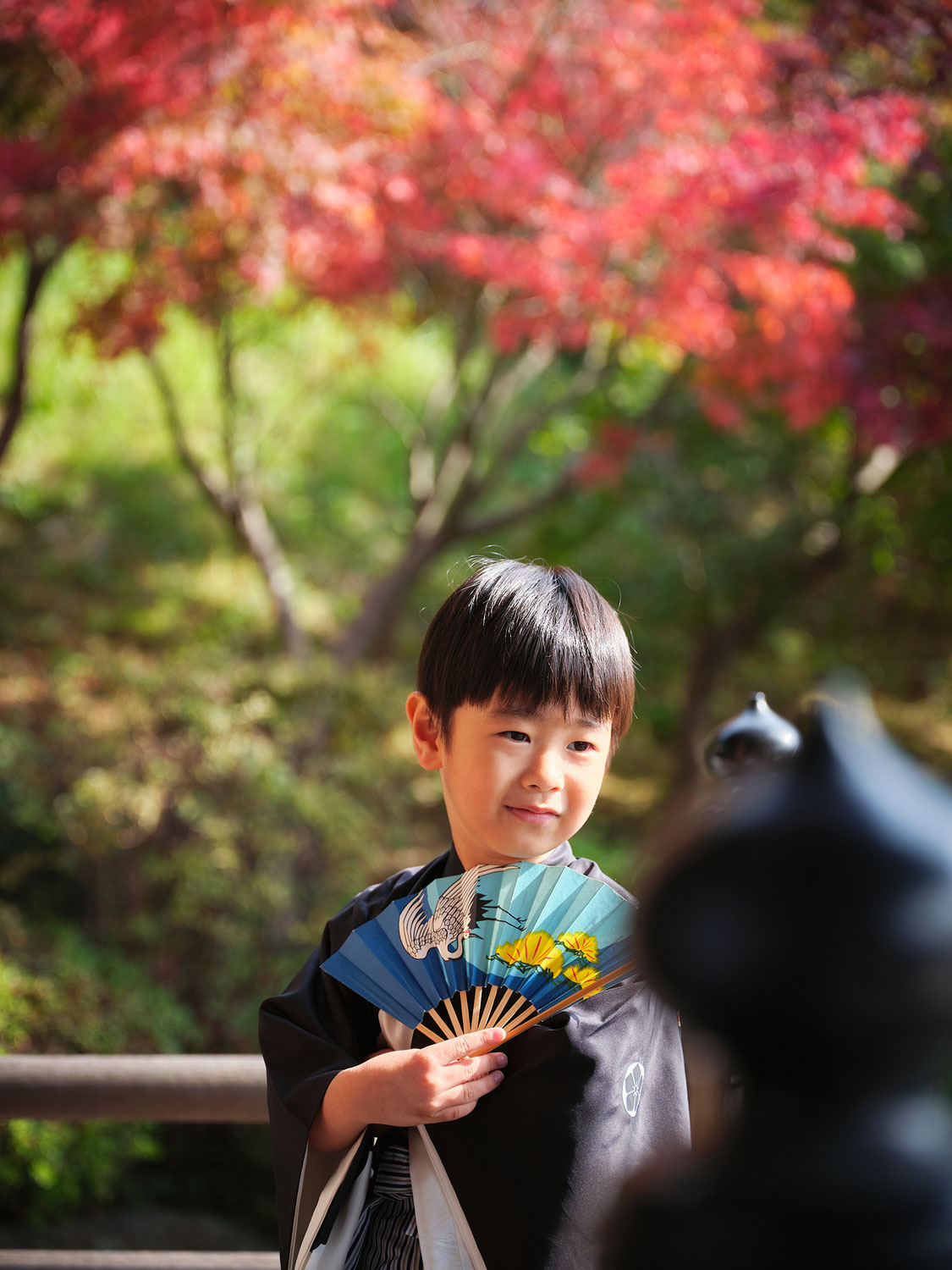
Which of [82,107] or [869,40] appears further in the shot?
[82,107]

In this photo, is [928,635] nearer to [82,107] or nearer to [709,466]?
[709,466]

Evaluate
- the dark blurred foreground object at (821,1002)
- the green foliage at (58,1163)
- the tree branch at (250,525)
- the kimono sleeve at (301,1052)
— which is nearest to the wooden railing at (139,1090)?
the kimono sleeve at (301,1052)

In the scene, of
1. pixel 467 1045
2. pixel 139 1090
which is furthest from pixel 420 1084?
pixel 139 1090

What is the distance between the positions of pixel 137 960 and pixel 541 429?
182 inches

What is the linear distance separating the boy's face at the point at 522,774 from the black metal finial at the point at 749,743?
0.37 meters

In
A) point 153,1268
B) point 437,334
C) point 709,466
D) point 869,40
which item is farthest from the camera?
point 437,334

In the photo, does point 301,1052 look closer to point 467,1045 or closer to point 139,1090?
point 467,1045

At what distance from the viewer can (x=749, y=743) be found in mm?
1561

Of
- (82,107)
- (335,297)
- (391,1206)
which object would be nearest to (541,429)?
(335,297)

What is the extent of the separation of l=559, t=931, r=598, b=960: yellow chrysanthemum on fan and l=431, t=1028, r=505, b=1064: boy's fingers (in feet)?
0.30

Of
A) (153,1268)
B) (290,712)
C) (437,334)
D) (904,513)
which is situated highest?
(153,1268)

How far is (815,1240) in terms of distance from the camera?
1.60 feet

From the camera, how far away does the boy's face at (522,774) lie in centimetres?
119

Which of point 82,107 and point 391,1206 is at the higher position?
point 82,107
